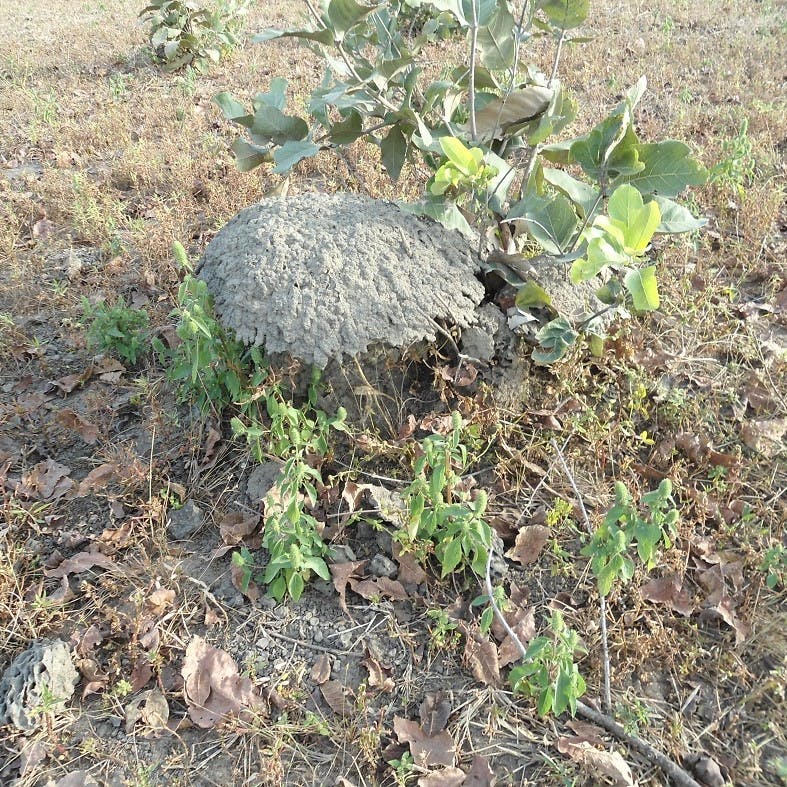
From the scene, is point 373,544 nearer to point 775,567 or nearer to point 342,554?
point 342,554

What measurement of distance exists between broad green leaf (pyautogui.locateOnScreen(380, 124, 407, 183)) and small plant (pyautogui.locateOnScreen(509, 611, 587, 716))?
1993 mm

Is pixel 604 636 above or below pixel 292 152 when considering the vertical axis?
below

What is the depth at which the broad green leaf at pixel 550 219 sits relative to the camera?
2465 millimetres

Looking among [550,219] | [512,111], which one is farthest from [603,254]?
[512,111]

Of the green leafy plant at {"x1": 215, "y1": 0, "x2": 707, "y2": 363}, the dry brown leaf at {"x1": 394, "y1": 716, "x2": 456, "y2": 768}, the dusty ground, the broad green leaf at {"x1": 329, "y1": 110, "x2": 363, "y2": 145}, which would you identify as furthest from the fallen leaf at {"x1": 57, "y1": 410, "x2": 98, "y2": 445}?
the dry brown leaf at {"x1": 394, "y1": 716, "x2": 456, "y2": 768}

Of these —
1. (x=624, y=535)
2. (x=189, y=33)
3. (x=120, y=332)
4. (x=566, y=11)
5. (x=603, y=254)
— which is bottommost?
(x=120, y=332)

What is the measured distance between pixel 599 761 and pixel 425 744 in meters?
0.47

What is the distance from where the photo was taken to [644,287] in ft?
6.19

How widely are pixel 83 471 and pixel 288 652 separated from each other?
47.7 inches

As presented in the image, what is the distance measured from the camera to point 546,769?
1.75 m

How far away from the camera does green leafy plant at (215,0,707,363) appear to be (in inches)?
92.5

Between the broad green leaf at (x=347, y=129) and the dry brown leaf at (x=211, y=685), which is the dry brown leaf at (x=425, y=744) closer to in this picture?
the dry brown leaf at (x=211, y=685)

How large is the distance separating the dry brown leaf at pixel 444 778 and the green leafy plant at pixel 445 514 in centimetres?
54

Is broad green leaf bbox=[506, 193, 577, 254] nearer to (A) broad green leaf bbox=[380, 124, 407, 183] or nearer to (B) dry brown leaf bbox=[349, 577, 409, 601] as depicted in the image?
(A) broad green leaf bbox=[380, 124, 407, 183]
